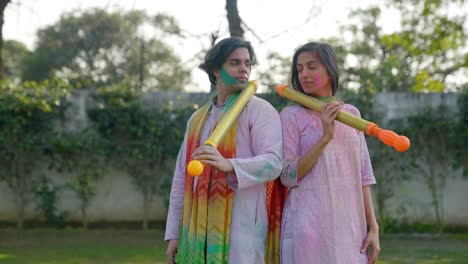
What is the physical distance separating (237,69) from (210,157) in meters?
0.55

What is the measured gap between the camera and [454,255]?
804cm

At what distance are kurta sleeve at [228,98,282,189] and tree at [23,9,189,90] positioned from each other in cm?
2874

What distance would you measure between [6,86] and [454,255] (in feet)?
20.1

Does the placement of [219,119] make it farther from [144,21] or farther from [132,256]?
[144,21]

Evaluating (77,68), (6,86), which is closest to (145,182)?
(6,86)

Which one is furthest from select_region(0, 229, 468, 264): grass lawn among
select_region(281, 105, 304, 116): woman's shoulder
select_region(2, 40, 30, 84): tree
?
select_region(2, 40, 30, 84): tree

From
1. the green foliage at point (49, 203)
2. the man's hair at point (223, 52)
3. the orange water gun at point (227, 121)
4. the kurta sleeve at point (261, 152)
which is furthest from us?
the green foliage at point (49, 203)

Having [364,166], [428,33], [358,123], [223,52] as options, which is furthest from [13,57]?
[358,123]

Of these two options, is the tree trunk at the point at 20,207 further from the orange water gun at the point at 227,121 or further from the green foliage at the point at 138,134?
the orange water gun at the point at 227,121

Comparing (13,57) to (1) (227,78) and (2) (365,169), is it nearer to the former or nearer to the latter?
(1) (227,78)

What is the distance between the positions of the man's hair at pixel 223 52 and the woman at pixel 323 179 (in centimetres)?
22

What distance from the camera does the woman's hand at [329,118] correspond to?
9.93 feet

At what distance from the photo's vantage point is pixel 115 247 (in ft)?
27.8

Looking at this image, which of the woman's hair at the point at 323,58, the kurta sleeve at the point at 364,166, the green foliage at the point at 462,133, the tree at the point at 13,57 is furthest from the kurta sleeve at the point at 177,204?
the tree at the point at 13,57
